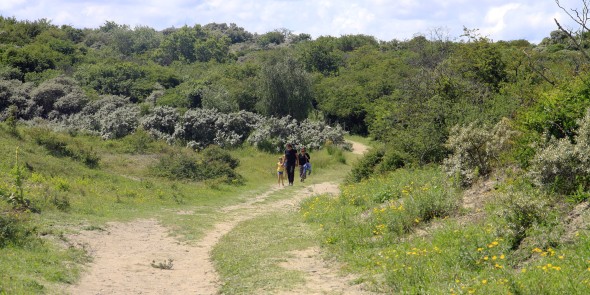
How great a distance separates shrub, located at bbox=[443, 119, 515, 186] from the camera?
1402cm

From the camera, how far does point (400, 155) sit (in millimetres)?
21312

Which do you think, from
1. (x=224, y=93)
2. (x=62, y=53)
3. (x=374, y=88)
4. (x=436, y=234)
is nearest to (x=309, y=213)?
(x=436, y=234)

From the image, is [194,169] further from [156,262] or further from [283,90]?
[283,90]

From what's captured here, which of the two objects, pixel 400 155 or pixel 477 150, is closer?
pixel 477 150

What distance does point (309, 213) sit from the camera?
1600 centimetres

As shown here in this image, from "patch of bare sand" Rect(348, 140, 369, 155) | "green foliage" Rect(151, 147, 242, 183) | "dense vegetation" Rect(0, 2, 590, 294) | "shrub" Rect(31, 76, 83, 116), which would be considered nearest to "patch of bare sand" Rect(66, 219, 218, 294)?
"dense vegetation" Rect(0, 2, 590, 294)

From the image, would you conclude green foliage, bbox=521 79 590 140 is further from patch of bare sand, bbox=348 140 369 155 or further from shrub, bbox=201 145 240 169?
patch of bare sand, bbox=348 140 369 155

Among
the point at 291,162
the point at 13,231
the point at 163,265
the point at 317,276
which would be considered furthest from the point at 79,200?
the point at 317,276

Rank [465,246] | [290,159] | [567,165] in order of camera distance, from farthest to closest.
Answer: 1. [290,159]
2. [567,165]
3. [465,246]

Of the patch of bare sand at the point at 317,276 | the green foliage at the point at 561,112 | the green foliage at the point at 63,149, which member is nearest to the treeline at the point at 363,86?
the green foliage at the point at 561,112

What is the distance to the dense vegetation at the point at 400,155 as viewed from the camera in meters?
8.80

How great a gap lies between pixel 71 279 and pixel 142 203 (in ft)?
33.2

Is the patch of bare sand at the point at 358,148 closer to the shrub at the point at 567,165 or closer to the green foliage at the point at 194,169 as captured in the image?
the green foliage at the point at 194,169

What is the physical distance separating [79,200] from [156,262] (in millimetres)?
7130
